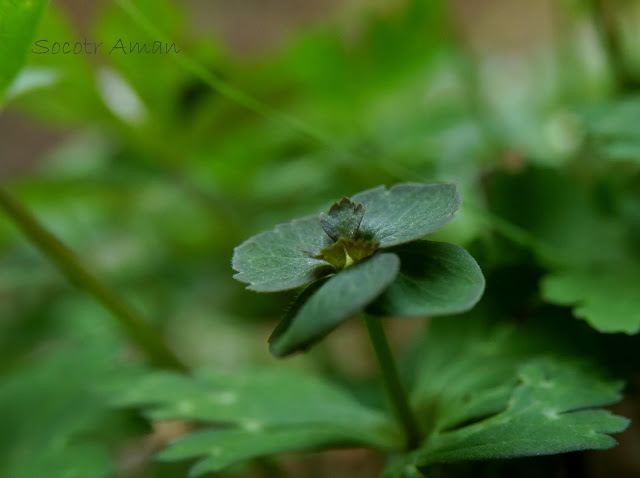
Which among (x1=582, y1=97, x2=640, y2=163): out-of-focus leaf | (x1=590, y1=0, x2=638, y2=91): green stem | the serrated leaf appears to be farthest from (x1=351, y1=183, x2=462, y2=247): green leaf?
(x1=590, y1=0, x2=638, y2=91): green stem

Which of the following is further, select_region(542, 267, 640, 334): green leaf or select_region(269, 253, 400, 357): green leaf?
select_region(542, 267, 640, 334): green leaf

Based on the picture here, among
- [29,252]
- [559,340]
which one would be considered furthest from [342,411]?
[29,252]

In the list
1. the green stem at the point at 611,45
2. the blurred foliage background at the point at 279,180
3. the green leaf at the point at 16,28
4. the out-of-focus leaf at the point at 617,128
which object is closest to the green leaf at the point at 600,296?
the blurred foliage background at the point at 279,180

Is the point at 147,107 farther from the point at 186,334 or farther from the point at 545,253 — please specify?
the point at 545,253

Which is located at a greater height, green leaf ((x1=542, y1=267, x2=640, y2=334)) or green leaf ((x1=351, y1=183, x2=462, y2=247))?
green leaf ((x1=351, y1=183, x2=462, y2=247))

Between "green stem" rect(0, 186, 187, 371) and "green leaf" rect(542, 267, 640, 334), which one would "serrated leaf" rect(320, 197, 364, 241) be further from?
"green stem" rect(0, 186, 187, 371)

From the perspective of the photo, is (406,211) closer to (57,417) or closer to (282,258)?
(282,258)

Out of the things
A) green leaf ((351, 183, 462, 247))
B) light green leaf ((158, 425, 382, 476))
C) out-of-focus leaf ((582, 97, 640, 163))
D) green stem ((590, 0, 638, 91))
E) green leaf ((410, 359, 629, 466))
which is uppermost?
green stem ((590, 0, 638, 91))
